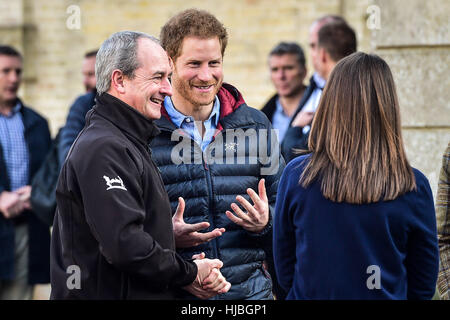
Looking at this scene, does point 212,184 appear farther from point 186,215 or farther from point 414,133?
point 414,133

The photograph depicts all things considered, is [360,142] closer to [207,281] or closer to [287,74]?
[207,281]

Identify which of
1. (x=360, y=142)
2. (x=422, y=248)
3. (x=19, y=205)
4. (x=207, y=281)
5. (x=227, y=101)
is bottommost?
(x=19, y=205)

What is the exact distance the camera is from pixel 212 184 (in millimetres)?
3393

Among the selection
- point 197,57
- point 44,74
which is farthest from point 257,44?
point 197,57

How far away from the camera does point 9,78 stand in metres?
6.34

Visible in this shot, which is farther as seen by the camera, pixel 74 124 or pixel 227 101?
pixel 74 124

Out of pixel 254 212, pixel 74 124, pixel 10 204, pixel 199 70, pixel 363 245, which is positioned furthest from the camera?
pixel 10 204

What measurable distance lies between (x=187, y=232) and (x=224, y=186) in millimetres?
307

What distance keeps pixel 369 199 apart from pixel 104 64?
1.09m

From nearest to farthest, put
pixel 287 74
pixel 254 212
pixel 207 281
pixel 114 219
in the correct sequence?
1. pixel 114 219
2. pixel 207 281
3. pixel 254 212
4. pixel 287 74

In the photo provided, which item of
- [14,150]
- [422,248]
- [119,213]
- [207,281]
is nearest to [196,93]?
[207,281]

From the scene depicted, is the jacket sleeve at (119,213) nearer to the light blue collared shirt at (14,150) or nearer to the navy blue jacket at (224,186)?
the navy blue jacket at (224,186)

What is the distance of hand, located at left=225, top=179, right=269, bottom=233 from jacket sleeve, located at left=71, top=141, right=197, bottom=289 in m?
0.59

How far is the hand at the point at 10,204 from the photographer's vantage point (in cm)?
593
